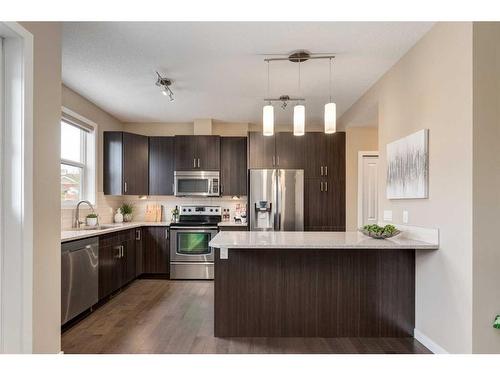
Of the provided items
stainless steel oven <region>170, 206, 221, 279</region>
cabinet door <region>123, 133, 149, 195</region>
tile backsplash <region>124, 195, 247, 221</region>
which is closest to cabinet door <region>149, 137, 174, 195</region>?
cabinet door <region>123, 133, 149, 195</region>

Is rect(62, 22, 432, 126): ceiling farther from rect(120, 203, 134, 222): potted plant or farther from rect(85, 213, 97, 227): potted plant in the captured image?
rect(120, 203, 134, 222): potted plant

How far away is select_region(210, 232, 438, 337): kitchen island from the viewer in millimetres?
2812

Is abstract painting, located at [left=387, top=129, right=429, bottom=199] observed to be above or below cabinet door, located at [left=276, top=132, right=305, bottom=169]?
below

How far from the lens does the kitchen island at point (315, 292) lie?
281 centimetres

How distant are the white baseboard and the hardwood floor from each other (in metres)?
0.04

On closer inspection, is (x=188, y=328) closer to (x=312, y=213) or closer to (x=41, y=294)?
(x=41, y=294)

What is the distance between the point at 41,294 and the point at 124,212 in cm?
348

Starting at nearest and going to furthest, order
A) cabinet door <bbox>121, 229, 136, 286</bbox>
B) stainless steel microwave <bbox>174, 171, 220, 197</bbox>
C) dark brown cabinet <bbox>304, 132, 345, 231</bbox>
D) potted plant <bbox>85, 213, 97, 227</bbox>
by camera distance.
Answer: potted plant <bbox>85, 213, 97, 227</bbox>, cabinet door <bbox>121, 229, 136, 286</bbox>, dark brown cabinet <bbox>304, 132, 345, 231</bbox>, stainless steel microwave <bbox>174, 171, 220, 197</bbox>

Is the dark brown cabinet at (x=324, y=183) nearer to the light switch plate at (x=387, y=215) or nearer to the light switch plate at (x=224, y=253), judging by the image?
the light switch plate at (x=387, y=215)

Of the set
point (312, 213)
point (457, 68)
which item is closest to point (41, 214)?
point (457, 68)

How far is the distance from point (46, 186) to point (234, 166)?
3415 millimetres

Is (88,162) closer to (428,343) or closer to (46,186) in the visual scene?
(46,186)

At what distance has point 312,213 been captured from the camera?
199 inches

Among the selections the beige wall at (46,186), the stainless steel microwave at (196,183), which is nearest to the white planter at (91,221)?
the stainless steel microwave at (196,183)
